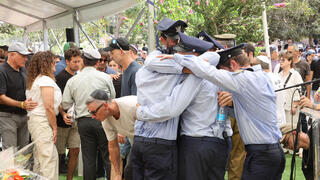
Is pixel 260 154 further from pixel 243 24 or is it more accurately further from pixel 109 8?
pixel 109 8

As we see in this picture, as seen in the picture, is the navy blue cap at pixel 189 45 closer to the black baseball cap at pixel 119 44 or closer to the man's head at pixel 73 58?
the black baseball cap at pixel 119 44

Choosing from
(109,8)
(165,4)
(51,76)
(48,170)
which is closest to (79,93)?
(51,76)

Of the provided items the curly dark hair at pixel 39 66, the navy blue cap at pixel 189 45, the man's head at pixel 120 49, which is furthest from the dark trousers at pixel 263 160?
the curly dark hair at pixel 39 66

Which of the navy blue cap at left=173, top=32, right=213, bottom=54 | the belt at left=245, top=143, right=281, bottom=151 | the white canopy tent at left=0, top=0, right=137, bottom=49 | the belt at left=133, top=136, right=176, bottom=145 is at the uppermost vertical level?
the white canopy tent at left=0, top=0, right=137, bottom=49

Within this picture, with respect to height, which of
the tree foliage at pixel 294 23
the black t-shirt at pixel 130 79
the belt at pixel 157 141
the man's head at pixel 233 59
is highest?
the tree foliage at pixel 294 23

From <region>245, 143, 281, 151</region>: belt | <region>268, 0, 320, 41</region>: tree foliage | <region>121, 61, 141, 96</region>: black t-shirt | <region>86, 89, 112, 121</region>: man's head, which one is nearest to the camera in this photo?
<region>245, 143, 281, 151</region>: belt

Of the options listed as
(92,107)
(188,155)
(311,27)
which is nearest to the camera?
(188,155)

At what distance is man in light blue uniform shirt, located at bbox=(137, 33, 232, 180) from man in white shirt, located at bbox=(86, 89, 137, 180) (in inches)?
22.8

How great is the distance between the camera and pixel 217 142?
2.98 meters

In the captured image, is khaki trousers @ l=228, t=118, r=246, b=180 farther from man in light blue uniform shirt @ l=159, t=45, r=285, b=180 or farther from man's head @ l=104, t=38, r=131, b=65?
man's head @ l=104, t=38, r=131, b=65

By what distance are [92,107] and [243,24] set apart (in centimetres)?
369

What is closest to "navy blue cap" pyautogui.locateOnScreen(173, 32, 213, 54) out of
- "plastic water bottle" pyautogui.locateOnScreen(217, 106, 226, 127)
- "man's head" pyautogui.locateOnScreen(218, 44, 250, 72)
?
"man's head" pyautogui.locateOnScreen(218, 44, 250, 72)

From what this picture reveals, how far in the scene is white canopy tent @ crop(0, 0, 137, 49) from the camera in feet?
31.0

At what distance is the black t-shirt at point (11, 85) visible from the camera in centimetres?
523
